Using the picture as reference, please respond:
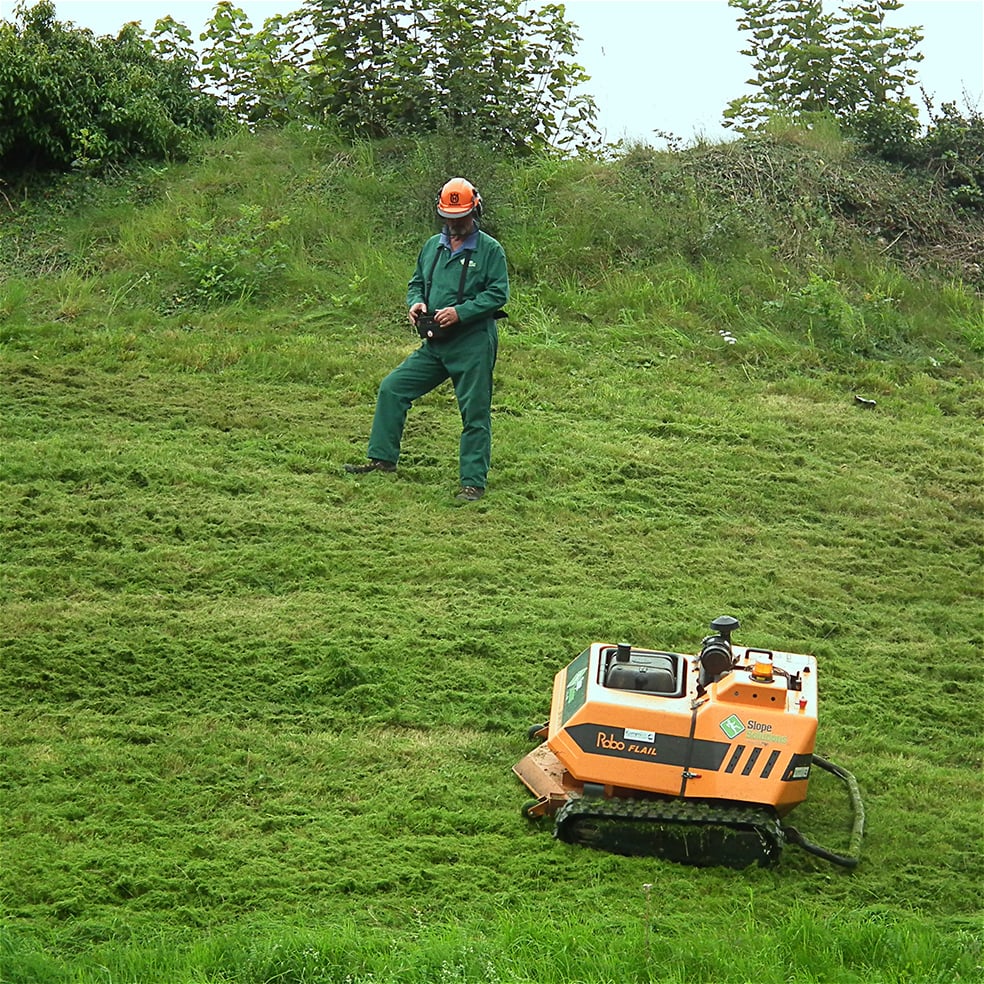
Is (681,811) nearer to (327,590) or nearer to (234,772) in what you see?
(234,772)

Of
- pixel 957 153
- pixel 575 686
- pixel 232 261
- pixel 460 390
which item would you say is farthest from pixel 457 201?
pixel 957 153

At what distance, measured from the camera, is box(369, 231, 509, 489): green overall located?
795 centimetres

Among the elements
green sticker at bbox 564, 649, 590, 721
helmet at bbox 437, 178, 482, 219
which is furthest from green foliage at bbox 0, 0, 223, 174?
green sticker at bbox 564, 649, 590, 721

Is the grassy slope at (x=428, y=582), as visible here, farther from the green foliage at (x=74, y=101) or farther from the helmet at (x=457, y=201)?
the helmet at (x=457, y=201)

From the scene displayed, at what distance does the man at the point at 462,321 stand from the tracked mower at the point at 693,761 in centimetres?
313

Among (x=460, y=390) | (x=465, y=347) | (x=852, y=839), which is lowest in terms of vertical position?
(x=852, y=839)

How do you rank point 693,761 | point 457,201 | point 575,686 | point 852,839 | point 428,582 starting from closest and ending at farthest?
point 693,761, point 852,839, point 575,686, point 428,582, point 457,201

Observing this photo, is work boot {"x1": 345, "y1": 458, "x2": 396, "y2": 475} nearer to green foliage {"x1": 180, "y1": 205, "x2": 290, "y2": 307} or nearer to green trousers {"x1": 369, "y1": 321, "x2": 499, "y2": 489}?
green trousers {"x1": 369, "y1": 321, "x2": 499, "y2": 489}

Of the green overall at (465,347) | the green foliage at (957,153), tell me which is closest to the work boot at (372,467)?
the green overall at (465,347)

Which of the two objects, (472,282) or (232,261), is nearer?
(472,282)

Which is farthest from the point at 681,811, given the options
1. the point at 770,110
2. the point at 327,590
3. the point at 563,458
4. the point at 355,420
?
the point at 770,110

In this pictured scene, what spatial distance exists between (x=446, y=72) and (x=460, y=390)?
583 cm

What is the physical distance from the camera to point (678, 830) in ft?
16.2

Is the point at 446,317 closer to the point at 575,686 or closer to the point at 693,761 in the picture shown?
the point at 575,686
